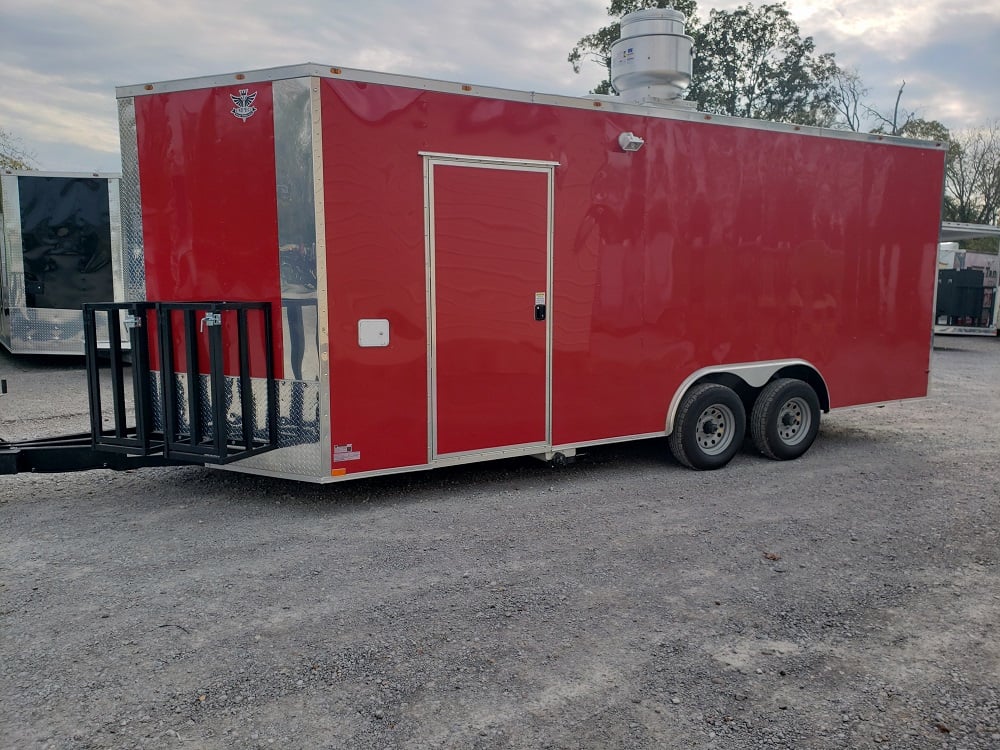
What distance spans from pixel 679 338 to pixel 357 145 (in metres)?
3.02

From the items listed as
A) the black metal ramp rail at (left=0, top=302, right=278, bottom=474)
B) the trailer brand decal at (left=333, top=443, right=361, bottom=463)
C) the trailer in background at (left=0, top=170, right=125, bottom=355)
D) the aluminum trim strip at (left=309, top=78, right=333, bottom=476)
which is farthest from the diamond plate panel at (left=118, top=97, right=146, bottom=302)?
the trailer in background at (left=0, top=170, right=125, bottom=355)

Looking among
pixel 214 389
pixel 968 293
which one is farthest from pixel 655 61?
pixel 968 293

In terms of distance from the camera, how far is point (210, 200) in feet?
17.0

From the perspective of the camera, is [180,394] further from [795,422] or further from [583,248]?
[795,422]

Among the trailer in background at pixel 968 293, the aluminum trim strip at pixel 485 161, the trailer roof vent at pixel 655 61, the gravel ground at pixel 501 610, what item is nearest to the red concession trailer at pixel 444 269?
the aluminum trim strip at pixel 485 161

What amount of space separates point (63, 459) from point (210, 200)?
6.70ft

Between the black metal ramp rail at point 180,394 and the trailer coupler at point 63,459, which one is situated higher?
the black metal ramp rail at point 180,394

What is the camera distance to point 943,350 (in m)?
18.0

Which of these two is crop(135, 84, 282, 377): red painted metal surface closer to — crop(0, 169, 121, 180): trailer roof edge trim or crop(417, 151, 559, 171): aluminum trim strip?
crop(417, 151, 559, 171): aluminum trim strip

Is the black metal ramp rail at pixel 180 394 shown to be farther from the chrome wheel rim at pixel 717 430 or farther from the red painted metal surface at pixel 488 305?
the chrome wheel rim at pixel 717 430

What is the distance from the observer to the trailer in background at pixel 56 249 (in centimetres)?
1109

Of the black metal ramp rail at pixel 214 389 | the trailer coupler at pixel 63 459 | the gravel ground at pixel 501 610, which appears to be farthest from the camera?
the trailer coupler at pixel 63 459

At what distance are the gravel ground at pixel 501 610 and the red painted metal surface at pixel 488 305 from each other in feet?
1.99

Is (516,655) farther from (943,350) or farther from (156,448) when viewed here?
(943,350)
